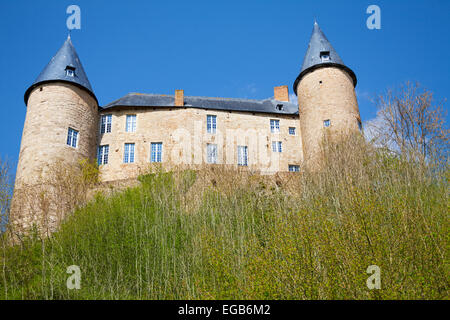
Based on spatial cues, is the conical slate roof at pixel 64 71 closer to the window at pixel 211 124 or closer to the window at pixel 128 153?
the window at pixel 128 153

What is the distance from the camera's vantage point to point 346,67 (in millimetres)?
21094

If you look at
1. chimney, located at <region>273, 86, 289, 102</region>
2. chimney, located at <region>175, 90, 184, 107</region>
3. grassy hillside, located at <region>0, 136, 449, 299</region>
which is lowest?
grassy hillside, located at <region>0, 136, 449, 299</region>

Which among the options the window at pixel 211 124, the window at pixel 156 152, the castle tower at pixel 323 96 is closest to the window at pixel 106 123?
the window at pixel 156 152

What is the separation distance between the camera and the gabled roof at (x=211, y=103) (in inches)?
849

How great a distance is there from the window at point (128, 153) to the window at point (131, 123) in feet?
2.93

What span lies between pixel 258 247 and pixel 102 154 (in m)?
14.9

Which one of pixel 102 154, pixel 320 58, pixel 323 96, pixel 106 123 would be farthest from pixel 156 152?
pixel 320 58

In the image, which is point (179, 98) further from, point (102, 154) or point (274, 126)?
point (274, 126)

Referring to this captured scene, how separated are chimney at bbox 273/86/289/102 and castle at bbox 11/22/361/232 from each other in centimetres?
167

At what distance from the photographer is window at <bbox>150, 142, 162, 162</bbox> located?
2028 centimetres

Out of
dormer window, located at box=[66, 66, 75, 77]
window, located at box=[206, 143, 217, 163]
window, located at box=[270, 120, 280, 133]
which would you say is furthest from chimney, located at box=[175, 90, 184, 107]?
dormer window, located at box=[66, 66, 75, 77]

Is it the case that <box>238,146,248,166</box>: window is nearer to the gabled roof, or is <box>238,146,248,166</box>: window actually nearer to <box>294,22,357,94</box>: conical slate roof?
the gabled roof

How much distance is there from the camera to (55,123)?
17625 mm
